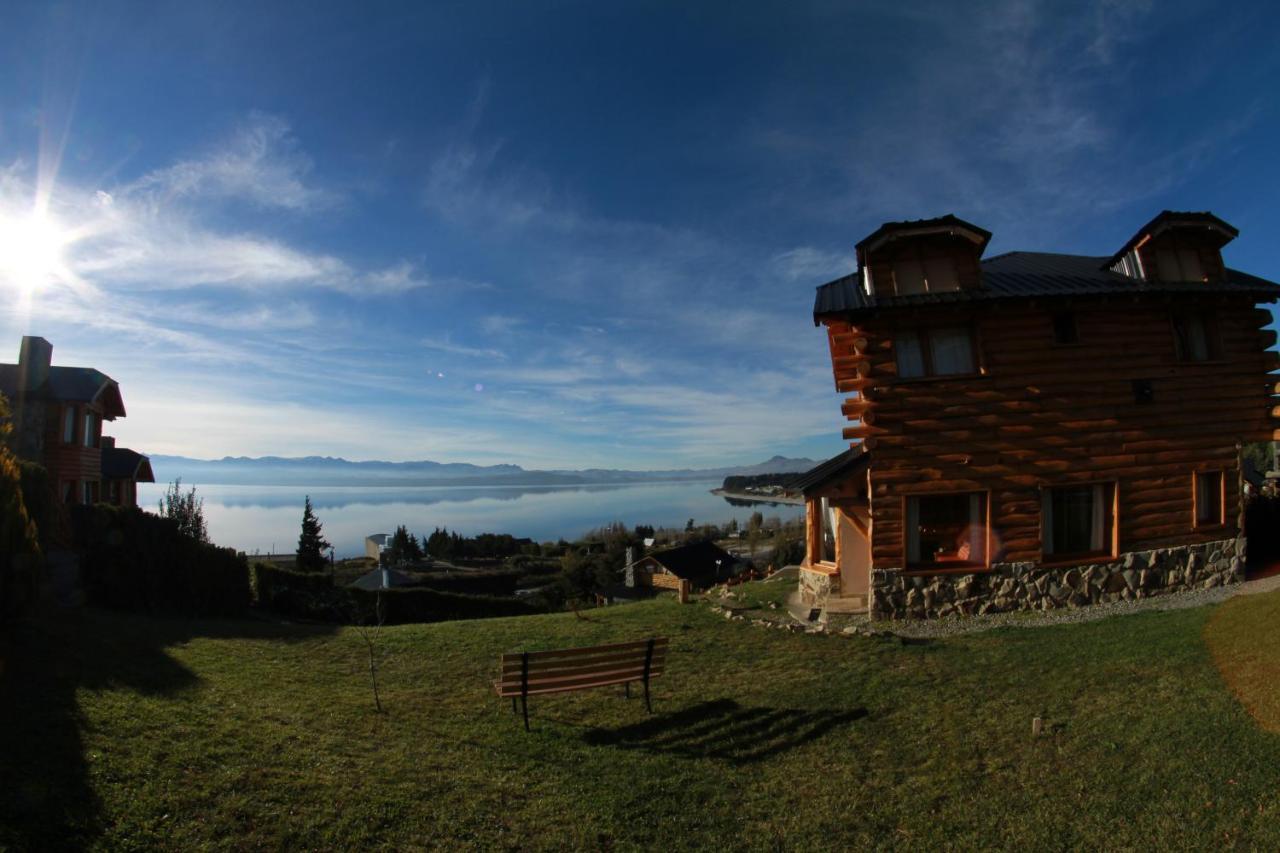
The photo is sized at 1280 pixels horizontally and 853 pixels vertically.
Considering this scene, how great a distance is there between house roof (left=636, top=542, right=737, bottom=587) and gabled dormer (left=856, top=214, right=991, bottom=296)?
818 inches

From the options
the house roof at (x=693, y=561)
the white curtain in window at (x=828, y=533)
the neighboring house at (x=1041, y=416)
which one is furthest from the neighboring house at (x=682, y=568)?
the neighboring house at (x=1041, y=416)

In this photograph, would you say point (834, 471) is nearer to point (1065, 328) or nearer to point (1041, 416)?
point (1041, 416)

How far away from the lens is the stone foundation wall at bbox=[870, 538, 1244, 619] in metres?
13.2

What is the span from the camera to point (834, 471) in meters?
14.0

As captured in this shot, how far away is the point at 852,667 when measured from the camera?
981 cm

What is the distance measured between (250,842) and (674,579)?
27.6m

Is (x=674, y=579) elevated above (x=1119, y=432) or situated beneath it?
situated beneath

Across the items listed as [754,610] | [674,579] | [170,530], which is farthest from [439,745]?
[674,579]

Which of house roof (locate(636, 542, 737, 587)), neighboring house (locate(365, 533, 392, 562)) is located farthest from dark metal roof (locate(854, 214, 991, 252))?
neighboring house (locate(365, 533, 392, 562))

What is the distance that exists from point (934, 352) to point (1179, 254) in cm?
617

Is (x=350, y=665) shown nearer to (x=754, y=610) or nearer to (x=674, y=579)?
(x=754, y=610)

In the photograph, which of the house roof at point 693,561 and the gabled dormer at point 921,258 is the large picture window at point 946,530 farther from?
the house roof at point 693,561

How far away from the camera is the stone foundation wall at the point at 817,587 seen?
1445cm

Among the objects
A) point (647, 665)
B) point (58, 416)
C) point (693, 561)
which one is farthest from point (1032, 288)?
point (58, 416)
